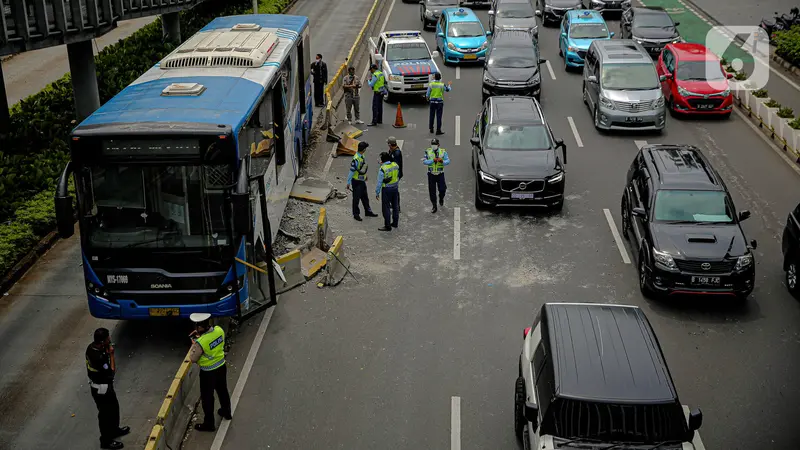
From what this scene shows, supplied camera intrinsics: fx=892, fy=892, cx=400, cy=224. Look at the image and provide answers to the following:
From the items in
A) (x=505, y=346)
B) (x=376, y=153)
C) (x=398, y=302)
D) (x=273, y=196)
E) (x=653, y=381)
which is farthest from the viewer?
(x=376, y=153)

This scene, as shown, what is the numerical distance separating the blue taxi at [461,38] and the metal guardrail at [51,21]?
1236 centimetres

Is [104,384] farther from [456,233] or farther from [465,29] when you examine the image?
[465,29]

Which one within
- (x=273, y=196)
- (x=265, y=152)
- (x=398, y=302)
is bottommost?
(x=398, y=302)

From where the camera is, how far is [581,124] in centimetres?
2545

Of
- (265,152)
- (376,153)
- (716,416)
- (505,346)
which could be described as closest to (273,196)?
(265,152)

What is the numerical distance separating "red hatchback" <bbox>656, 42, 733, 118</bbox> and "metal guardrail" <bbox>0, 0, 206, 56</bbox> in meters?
15.6

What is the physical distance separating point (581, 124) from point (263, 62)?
11.5m

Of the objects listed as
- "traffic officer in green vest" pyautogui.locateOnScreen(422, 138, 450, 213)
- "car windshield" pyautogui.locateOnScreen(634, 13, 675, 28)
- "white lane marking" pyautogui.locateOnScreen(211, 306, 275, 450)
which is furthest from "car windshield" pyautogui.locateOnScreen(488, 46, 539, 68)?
"white lane marking" pyautogui.locateOnScreen(211, 306, 275, 450)

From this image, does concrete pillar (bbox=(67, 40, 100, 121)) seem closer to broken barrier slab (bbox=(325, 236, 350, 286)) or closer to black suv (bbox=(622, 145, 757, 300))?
broken barrier slab (bbox=(325, 236, 350, 286))

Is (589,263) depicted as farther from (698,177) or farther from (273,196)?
(273,196)

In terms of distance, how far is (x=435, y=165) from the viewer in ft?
62.2

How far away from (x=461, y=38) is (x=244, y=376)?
2141 cm

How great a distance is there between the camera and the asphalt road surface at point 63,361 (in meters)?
12.1

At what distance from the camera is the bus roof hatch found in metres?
16.5
